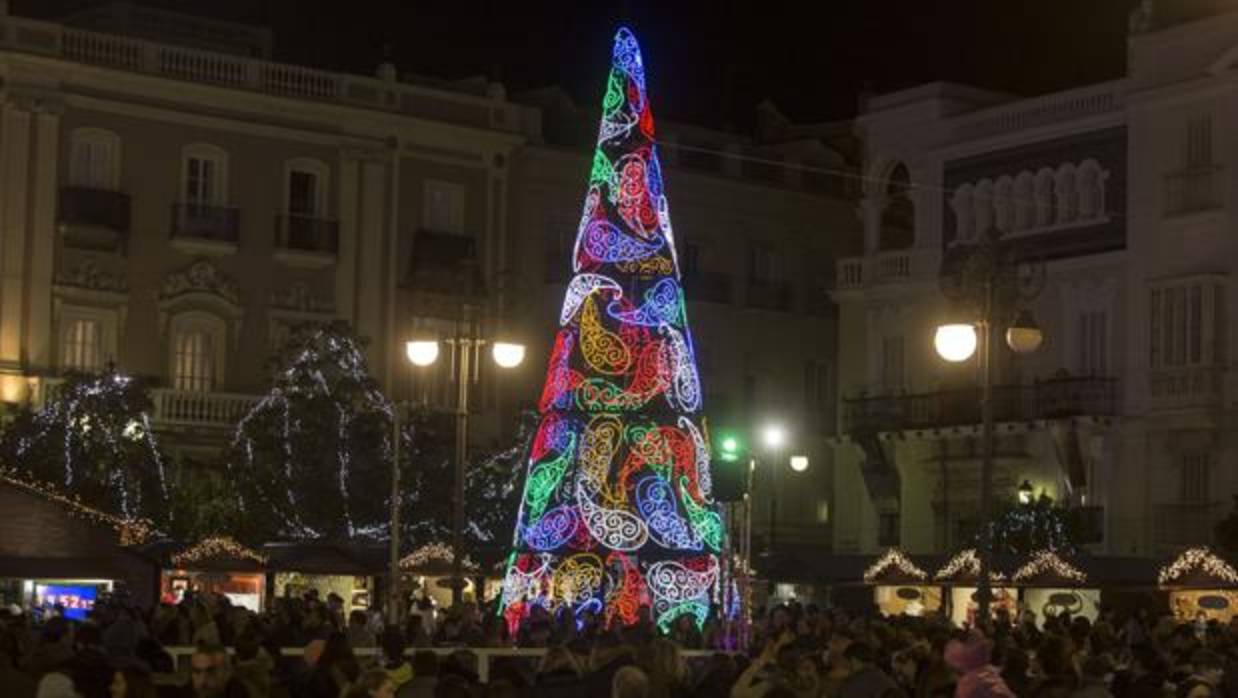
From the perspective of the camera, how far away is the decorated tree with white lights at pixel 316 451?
48.8 metres

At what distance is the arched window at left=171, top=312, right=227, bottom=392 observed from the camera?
54562mm

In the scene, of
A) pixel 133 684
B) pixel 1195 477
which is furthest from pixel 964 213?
pixel 133 684

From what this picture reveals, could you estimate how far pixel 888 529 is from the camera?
185 ft

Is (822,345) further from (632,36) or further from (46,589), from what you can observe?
(632,36)

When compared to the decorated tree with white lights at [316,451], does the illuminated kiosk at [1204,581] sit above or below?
below

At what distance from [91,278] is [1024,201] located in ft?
56.0

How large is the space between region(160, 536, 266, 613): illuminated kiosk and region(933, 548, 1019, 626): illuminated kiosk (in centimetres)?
942

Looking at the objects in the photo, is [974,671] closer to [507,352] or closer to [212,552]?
[507,352]

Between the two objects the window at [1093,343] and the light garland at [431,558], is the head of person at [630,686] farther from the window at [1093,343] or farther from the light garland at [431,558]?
the window at [1093,343]

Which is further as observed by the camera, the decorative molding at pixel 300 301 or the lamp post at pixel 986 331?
the decorative molding at pixel 300 301

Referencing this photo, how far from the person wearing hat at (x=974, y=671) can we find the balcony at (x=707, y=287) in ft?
142

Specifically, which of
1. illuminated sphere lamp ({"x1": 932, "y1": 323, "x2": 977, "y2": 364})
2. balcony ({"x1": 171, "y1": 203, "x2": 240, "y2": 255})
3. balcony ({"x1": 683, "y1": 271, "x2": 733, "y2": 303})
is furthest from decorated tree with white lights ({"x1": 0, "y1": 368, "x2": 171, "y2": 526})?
illuminated sphere lamp ({"x1": 932, "y1": 323, "x2": 977, "y2": 364})

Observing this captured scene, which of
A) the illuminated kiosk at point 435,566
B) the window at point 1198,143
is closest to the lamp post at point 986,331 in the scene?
the illuminated kiosk at point 435,566

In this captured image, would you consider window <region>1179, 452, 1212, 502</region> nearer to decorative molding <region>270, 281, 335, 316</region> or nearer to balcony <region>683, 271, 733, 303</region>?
balcony <region>683, 271, 733, 303</region>
